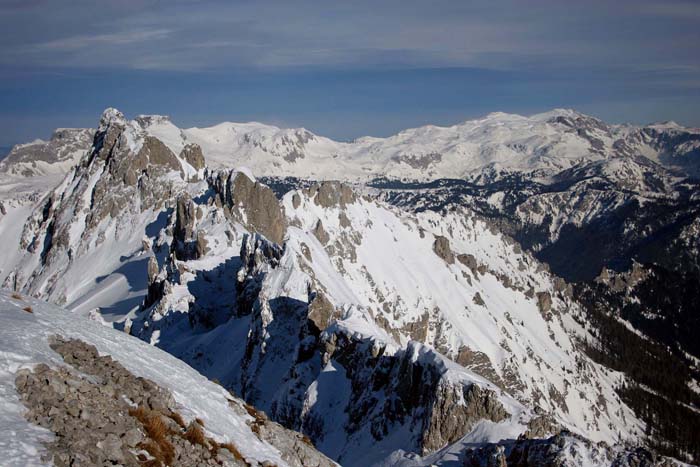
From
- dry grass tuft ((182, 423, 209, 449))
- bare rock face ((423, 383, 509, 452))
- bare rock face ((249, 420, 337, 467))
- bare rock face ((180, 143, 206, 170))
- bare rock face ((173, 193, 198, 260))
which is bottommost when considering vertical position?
bare rock face ((423, 383, 509, 452))

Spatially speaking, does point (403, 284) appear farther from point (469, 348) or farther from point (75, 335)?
point (75, 335)

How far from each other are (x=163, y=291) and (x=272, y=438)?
3396 inches

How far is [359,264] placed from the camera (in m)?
187

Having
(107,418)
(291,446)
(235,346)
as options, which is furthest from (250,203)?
(107,418)

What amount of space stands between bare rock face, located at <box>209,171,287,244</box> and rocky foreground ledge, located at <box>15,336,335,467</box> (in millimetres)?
111770

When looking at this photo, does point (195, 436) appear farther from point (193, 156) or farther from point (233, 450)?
point (193, 156)

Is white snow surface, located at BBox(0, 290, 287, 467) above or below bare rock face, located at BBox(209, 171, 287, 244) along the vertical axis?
below

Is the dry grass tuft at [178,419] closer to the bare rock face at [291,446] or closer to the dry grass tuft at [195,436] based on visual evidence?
the dry grass tuft at [195,436]

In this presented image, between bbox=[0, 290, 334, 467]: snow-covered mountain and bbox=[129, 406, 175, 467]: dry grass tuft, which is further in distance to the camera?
bbox=[129, 406, 175, 467]: dry grass tuft

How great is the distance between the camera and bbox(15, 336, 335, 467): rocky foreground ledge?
56.7ft

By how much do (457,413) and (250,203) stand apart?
9892cm

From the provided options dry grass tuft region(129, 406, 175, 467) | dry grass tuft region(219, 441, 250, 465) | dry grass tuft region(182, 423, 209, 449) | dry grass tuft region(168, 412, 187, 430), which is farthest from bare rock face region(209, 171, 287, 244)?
dry grass tuft region(129, 406, 175, 467)

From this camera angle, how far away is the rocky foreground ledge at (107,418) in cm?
1730

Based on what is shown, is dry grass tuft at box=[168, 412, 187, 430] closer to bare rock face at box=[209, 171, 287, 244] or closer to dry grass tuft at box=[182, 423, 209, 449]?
dry grass tuft at box=[182, 423, 209, 449]
